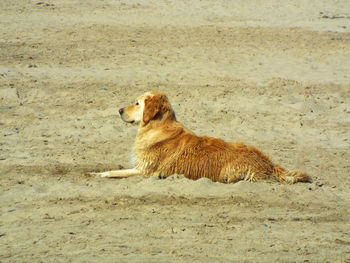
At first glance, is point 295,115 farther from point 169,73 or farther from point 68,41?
point 68,41

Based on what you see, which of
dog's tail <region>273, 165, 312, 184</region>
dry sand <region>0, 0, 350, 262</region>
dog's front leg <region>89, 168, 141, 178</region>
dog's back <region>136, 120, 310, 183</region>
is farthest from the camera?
dog's front leg <region>89, 168, 141, 178</region>

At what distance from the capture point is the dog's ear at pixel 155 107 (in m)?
7.64

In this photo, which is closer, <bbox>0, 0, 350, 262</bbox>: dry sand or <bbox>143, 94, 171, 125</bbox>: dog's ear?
<bbox>0, 0, 350, 262</bbox>: dry sand

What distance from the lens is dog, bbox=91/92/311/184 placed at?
7.23 m

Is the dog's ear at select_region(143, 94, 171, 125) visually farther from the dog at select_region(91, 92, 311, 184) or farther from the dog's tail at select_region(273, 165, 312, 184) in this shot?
the dog's tail at select_region(273, 165, 312, 184)

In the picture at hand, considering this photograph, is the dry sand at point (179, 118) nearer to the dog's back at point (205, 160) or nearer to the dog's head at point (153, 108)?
the dog's back at point (205, 160)

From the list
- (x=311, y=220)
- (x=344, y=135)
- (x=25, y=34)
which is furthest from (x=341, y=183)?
(x=25, y=34)

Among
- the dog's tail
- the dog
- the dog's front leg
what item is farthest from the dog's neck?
the dog's tail

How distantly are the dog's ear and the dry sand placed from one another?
0.96 meters

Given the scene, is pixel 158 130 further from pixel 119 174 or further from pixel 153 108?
pixel 119 174

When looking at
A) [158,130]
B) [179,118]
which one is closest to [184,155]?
[158,130]

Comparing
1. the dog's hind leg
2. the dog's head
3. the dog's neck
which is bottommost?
the dog's hind leg

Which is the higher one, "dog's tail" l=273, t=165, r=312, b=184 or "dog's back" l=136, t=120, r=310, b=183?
"dog's back" l=136, t=120, r=310, b=183

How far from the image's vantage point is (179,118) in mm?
10531
